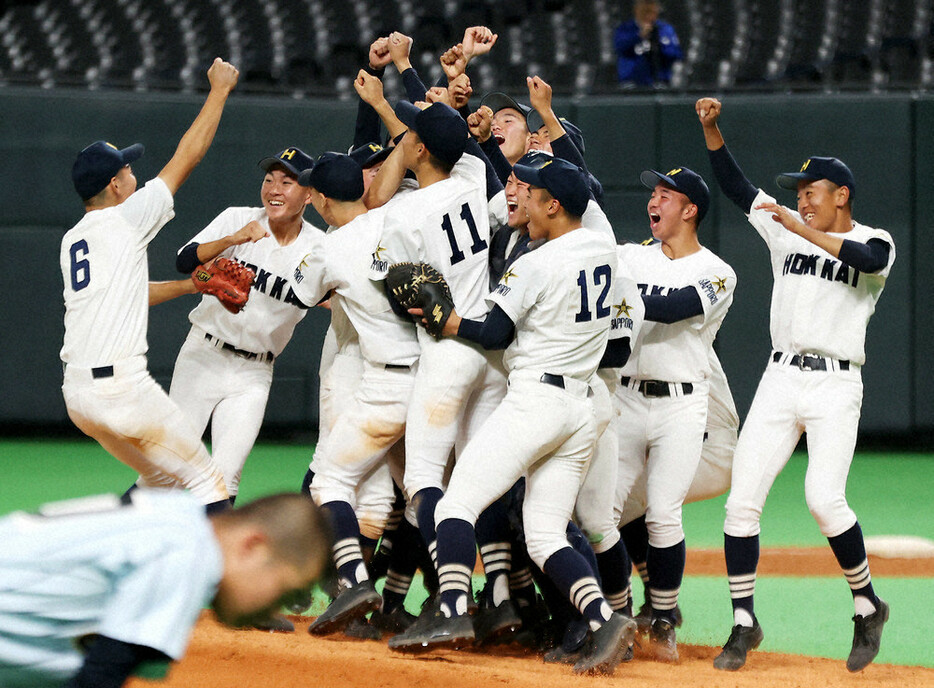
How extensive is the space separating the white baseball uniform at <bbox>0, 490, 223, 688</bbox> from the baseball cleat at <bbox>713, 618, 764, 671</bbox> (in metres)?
2.98

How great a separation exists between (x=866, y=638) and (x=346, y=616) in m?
2.03

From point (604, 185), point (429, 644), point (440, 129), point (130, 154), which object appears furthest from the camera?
point (604, 185)

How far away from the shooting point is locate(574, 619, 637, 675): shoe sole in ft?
13.1

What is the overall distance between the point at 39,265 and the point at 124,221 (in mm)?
5715

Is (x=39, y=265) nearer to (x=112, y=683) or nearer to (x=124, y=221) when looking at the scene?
(x=124, y=221)

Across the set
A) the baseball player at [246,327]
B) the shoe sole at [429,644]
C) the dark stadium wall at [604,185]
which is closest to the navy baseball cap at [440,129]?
the baseball player at [246,327]

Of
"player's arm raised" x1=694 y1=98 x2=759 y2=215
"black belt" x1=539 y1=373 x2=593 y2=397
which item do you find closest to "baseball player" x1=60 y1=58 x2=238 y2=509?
"black belt" x1=539 y1=373 x2=593 y2=397

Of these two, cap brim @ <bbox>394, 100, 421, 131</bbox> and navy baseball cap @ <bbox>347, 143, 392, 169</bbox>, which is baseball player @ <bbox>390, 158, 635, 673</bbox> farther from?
navy baseball cap @ <bbox>347, 143, 392, 169</bbox>

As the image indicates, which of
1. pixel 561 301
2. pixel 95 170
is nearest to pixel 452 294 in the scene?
pixel 561 301

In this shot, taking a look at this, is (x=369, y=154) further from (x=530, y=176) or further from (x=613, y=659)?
(x=613, y=659)

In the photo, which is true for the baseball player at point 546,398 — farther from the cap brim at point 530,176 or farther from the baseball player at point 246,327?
the baseball player at point 246,327

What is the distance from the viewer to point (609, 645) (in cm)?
400

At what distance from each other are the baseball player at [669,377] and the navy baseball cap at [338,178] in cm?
122

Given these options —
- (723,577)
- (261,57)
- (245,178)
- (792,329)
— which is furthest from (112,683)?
(261,57)
